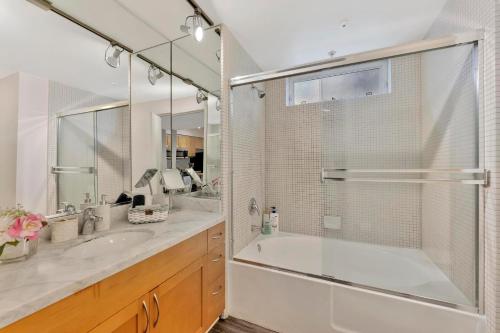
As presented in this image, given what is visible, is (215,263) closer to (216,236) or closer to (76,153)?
(216,236)

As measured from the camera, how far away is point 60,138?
1156 mm

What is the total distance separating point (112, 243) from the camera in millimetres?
1228

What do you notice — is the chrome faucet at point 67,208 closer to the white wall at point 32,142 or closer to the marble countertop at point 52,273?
the white wall at point 32,142

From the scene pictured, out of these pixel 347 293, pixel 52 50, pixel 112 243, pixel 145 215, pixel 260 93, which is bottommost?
pixel 347 293

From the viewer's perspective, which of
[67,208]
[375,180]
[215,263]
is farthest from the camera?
[375,180]

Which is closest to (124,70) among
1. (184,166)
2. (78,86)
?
(78,86)

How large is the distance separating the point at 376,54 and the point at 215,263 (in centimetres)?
188

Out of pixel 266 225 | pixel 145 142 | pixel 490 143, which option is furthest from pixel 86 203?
pixel 490 143

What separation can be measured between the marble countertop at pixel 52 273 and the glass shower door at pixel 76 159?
269 millimetres

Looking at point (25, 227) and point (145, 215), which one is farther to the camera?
point (145, 215)

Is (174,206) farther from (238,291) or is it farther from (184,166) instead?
(238,291)

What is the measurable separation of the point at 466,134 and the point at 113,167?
229cm

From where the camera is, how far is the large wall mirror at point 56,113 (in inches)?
38.4

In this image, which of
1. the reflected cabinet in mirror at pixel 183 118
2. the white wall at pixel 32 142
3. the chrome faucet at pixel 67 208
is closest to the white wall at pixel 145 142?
the reflected cabinet in mirror at pixel 183 118
